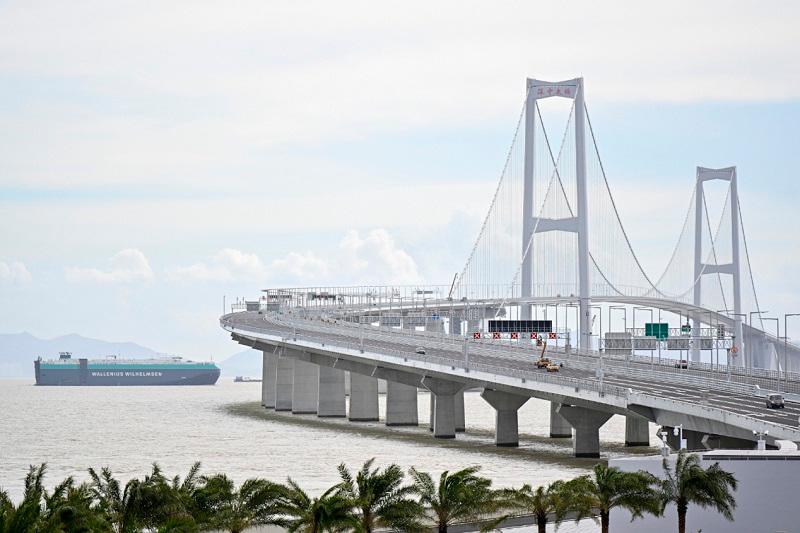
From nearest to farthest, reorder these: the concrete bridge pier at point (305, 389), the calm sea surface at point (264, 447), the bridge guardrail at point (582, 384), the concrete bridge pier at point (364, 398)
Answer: the bridge guardrail at point (582, 384) → the calm sea surface at point (264, 447) → the concrete bridge pier at point (364, 398) → the concrete bridge pier at point (305, 389)

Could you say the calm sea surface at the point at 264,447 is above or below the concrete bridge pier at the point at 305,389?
below

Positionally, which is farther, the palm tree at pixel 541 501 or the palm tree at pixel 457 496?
the palm tree at pixel 541 501

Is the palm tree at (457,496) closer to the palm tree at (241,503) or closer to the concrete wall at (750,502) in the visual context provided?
the palm tree at (241,503)

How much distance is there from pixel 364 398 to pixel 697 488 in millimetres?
72066

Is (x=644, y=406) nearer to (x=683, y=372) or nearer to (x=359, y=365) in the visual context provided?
(x=683, y=372)

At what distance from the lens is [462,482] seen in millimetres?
34594

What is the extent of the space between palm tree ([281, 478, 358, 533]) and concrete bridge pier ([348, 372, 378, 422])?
75.9 metres

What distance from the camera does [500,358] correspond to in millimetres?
100188

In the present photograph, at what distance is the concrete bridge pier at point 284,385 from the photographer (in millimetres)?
124125

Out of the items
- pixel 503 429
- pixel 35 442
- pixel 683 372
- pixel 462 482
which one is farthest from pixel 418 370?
pixel 462 482

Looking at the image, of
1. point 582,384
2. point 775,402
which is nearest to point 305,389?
point 582,384

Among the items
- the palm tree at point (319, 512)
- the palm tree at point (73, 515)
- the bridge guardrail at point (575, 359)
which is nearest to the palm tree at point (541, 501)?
the palm tree at point (319, 512)

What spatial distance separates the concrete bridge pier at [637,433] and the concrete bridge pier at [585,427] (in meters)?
9.55

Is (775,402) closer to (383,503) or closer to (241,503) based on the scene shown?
(383,503)
